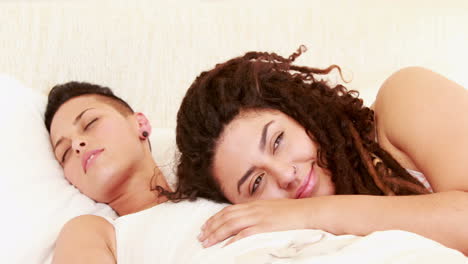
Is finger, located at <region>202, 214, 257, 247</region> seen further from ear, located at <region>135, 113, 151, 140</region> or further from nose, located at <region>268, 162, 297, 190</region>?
ear, located at <region>135, 113, 151, 140</region>

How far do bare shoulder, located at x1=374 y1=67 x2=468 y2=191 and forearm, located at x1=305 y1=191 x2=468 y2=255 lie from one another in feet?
0.33

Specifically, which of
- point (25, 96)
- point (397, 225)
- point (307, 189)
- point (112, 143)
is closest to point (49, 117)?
point (25, 96)

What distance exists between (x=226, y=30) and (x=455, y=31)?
0.82m

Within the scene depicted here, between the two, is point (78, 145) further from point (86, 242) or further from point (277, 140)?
point (277, 140)

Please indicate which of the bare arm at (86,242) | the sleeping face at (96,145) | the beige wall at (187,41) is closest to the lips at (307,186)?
the bare arm at (86,242)

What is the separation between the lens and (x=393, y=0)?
7.19 ft

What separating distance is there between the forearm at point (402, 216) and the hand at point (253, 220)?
31mm

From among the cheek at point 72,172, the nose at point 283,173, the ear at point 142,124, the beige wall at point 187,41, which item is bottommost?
the cheek at point 72,172

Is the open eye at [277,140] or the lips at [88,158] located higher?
the open eye at [277,140]

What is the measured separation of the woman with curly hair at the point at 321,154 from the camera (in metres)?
1.06

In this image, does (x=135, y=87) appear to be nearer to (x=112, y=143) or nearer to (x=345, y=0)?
(x=112, y=143)

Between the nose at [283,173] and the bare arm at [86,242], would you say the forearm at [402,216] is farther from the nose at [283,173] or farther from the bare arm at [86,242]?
the bare arm at [86,242]

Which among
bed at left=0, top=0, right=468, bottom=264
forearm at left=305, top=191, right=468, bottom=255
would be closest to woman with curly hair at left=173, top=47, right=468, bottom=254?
forearm at left=305, top=191, right=468, bottom=255

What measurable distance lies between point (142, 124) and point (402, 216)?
969 millimetres
